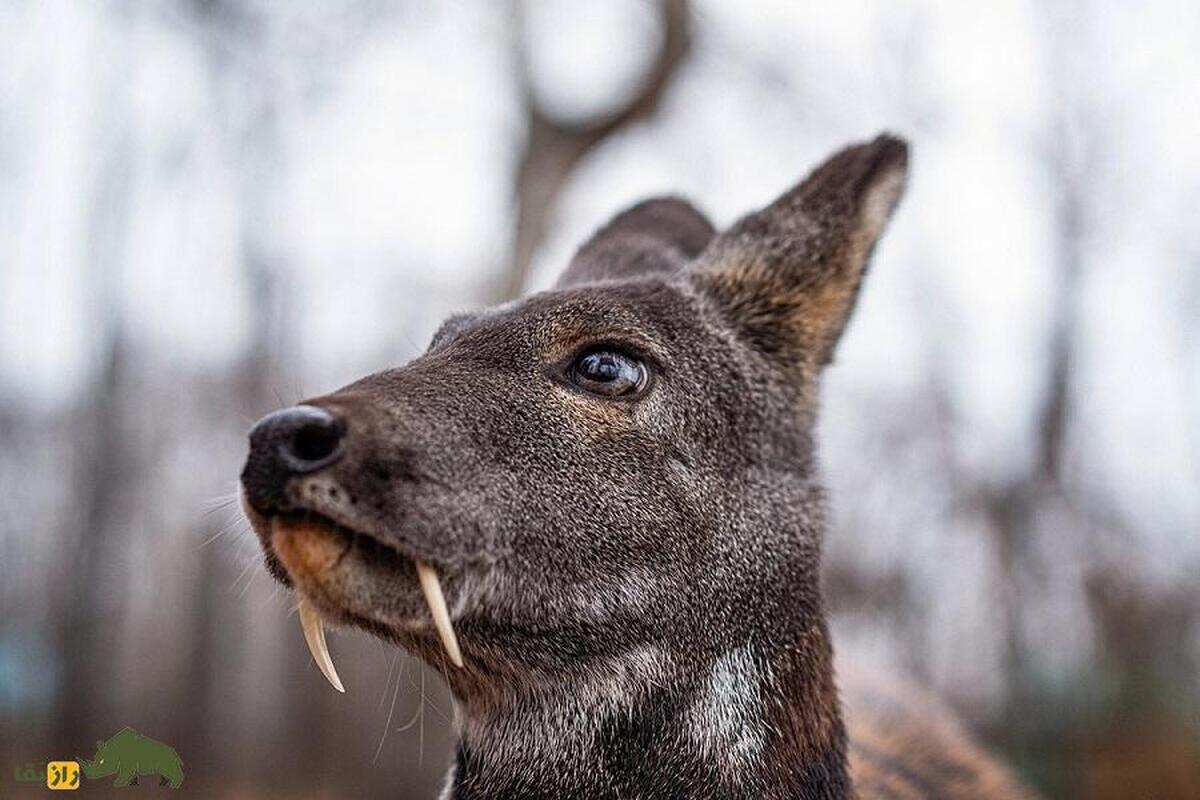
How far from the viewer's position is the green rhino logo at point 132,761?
3090 millimetres

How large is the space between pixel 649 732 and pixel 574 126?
Answer: 8.65m

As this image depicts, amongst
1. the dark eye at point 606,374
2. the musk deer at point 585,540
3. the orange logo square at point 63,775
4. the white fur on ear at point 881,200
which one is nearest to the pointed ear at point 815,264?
the white fur on ear at point 881,200

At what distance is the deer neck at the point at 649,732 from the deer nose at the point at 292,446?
84cm

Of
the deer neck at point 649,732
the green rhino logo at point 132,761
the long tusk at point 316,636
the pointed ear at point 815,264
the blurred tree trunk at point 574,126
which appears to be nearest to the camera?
the long tusk at point 316,636

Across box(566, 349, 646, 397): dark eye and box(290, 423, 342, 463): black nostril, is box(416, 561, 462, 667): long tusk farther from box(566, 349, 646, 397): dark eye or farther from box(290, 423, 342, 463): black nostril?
box(566, 349, 646, 397): dark eye

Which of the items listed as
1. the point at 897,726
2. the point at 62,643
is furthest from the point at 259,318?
the point at 897,726

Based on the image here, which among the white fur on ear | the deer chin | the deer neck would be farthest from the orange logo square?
the white fur on ear

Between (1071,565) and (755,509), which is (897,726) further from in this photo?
(1071,565)

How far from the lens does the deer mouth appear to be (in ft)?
7.32

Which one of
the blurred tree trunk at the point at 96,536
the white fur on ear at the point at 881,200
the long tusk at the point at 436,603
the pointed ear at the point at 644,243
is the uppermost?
the white fur on ear at the point at 881,200

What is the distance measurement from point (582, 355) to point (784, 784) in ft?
4.01

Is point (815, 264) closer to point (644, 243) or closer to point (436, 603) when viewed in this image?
point (644, 243)

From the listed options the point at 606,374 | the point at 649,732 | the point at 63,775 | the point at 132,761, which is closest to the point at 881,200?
the point at 606,374

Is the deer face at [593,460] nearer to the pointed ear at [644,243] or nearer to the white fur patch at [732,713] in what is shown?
the white fur patch at [732,713]
